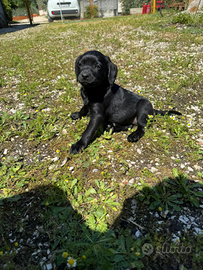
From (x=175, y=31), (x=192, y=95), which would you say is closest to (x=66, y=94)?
(x=192, y=95)

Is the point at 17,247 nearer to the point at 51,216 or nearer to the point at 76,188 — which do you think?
the point at 51,216

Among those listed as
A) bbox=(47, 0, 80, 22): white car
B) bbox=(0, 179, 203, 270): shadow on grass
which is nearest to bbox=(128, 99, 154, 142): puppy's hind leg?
bbox=(0, 179, 203, 270): shadow on grass

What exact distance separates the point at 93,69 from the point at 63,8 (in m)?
24.1

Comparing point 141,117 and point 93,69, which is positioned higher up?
point 93,69

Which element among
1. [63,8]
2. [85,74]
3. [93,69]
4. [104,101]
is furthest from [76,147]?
[63,8]

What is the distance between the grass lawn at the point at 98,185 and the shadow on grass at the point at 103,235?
0.04 feet

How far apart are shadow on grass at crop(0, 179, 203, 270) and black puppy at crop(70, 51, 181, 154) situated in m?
1.34

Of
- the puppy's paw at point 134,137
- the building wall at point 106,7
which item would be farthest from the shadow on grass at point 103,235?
the building wall at point 106,7

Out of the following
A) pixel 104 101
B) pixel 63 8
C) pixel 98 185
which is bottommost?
pixel 98 185

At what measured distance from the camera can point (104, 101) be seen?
370 cm

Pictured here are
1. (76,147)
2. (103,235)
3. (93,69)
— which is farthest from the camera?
(76,147)

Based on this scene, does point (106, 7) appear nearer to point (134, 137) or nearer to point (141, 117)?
point (141, 117)

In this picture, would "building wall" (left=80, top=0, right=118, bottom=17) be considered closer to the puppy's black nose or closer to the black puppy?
the black puppy

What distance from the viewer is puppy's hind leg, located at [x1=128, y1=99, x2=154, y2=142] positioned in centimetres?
397
